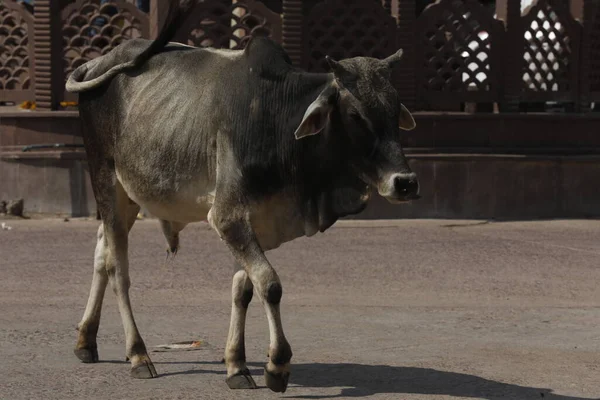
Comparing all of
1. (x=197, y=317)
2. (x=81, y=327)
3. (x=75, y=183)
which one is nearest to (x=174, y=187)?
(x=81, y=327)

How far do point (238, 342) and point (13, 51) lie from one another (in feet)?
30.4

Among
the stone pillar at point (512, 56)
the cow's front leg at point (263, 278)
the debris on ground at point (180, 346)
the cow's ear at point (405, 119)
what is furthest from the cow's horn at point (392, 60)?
the stone pillar at point (512, 56)

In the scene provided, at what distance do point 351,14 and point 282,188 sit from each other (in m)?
8.62

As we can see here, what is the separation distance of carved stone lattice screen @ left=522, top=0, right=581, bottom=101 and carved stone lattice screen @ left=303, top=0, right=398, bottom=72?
1.76 m

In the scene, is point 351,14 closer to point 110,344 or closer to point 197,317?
point 197,317

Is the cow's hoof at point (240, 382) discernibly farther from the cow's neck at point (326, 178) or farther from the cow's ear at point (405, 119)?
the cow's ear at point (405, 119)

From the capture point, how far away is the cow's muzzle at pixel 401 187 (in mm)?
6523

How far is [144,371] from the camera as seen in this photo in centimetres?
745

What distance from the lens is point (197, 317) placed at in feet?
31.5

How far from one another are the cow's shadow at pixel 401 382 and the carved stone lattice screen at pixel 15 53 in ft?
28.2

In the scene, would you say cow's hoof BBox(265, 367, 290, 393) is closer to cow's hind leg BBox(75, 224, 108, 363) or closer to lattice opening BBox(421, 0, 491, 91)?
cow's hind leg BBox(75, 224, 108, 363)

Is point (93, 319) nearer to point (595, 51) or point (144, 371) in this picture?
point (144, 371)

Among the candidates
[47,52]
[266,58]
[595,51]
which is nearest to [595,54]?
[595,51]

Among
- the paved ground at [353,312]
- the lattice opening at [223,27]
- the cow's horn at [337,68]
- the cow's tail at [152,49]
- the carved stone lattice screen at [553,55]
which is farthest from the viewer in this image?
the carved stone lattice screen at [553,55]
